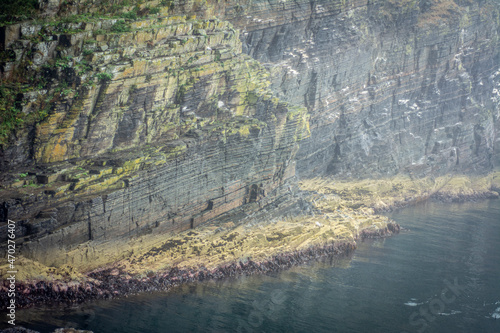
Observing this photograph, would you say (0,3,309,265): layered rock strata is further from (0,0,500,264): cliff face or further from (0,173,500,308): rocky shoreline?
(0,173,500,308): rocky shoreline

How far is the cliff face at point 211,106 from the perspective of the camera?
58.2 meters

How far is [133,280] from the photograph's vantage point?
57.8 meters

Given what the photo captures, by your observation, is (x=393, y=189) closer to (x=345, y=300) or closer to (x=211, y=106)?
(x=211, y=106)

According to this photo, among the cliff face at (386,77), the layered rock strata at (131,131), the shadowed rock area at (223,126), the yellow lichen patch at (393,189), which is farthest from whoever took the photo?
the cliff face at (386,77)

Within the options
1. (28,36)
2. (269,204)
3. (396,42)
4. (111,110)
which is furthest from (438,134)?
(28,36)

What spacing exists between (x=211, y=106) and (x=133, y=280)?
64.8 feet

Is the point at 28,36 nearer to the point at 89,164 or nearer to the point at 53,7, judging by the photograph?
the point at 53,7

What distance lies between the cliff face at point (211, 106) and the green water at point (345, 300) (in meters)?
7.26

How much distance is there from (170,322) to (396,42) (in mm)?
57143

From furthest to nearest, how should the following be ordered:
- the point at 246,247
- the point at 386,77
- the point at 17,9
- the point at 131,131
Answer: the point at 386,77 < the point at 246,247 < the point at 131,131 < the point at 17,9

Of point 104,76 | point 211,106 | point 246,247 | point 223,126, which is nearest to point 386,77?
point 211,106

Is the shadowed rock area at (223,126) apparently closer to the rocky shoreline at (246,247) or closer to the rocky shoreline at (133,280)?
the rocky shoreline at (246,247)

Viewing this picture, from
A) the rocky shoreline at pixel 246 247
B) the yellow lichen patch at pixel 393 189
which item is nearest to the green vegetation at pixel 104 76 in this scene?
the rocky shoreline at pixel 246 247

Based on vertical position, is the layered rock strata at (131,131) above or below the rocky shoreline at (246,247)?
above
